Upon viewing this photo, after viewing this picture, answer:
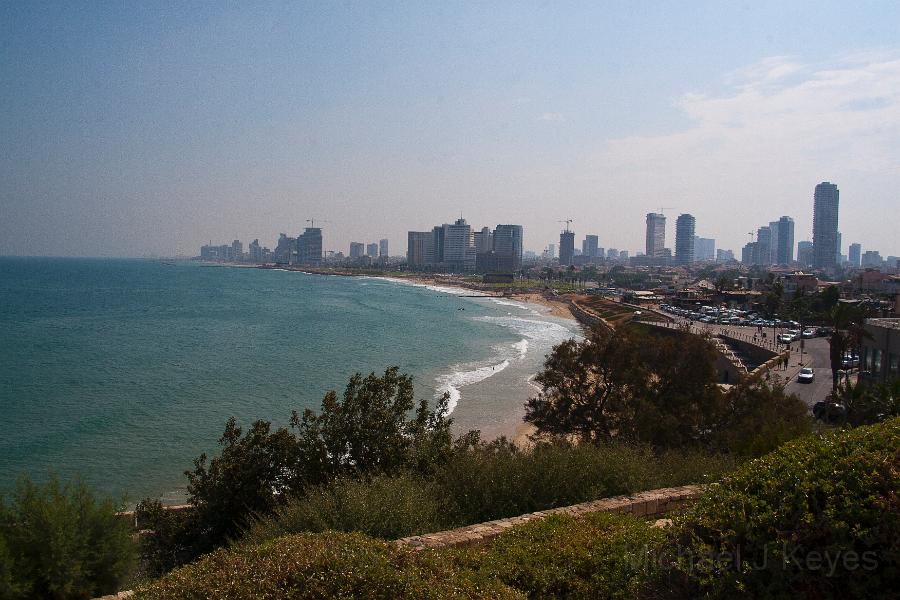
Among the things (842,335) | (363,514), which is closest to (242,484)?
(363,514)

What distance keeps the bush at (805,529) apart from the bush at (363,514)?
12.0 feet

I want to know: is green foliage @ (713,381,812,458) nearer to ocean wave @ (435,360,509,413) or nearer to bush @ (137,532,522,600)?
bush @ (137,532,522,600)

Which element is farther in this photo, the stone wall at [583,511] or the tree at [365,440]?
the tree at [365,440]

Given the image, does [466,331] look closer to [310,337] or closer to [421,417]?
[310,337]

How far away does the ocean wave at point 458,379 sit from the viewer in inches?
1093

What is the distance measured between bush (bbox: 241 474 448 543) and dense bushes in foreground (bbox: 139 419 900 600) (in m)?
2.41

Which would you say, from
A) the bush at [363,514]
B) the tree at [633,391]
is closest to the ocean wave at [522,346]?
the tree at [633,391]

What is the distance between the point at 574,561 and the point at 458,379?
89.1ft

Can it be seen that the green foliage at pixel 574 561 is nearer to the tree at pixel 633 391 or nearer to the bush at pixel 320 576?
the bush at pixel 320 576

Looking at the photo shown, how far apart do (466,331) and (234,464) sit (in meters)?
44.4

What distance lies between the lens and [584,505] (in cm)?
743

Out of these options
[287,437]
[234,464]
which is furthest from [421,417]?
[234,464]

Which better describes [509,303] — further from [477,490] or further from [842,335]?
[477,490]

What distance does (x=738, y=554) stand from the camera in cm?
356
